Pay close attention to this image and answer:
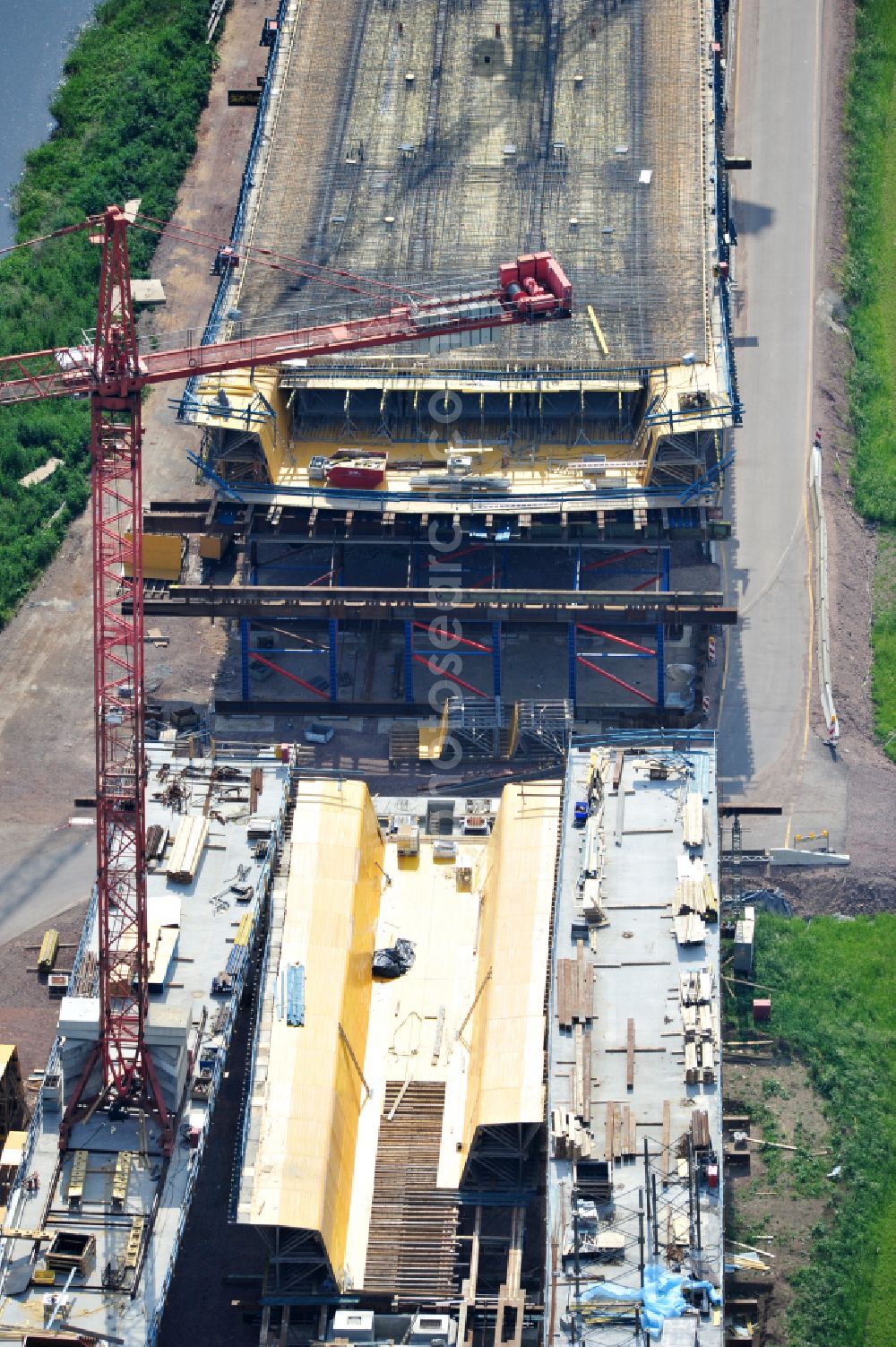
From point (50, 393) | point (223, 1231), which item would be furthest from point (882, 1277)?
point (50, 393)

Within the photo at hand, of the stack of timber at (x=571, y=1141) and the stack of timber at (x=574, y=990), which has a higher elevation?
the stack of timber at (x=574, y=990)

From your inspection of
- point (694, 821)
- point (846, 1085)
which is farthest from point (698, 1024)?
point (694, 821)

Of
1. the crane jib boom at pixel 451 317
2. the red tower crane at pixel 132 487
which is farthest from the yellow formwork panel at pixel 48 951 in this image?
the crane jib boom at pixel 451 317

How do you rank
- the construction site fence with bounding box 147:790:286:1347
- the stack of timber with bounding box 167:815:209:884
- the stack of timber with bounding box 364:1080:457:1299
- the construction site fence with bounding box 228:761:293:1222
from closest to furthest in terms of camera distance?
the construction site fence with bounding box 147:790:286:1347 < the stack of timber with bounding box 364:1080:457:1299 < the construction site fence with bounding box 228:761:293:1222 < the stack of timber with bounding box 167:815:209:884

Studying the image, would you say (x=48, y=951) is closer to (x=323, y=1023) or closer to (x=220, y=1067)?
(x=220, y=1067)

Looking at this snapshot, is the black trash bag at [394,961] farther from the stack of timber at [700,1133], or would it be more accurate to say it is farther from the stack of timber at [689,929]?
the stack of timber at [700,1133]

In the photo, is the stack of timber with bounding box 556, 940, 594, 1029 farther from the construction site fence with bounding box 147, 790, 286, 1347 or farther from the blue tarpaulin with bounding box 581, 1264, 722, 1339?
the construction site fence with bounding box 147, 790, 286, 1347

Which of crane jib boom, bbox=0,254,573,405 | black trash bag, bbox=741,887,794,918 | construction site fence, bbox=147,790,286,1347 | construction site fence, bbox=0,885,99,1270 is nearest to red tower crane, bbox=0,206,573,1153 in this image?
crane jib boom, bbox=0,254,573,405
